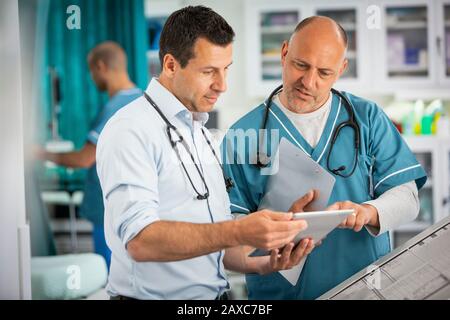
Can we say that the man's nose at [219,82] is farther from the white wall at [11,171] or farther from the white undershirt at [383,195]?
the white wall at [11,171]

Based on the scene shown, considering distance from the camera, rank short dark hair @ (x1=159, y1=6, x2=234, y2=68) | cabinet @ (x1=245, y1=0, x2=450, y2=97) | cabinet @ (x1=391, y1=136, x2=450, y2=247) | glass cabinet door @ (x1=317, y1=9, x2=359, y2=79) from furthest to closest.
Result: cabinet @ (x1=391, y1=136, x2=450, y2=247)
cabinet @ (x1=245, y1=0, x2=450, y2=97)
glass cabinet door @ (x1=317, y1=9, x2=359, y2=79)
short dark hair @ (x1=159, y1=6, x2=234, y2=68)

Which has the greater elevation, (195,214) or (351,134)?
(351,134)

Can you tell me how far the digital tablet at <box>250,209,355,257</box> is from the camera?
39.6 inches

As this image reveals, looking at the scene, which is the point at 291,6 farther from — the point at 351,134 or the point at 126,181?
the point at 126,181

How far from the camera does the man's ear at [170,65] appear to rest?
44.9 inches

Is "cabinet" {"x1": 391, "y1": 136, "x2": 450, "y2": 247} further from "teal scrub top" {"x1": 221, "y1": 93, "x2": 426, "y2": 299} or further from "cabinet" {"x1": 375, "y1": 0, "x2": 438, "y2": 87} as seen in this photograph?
"teal scrub top" {"x1": 221, "y1": 93, "x2": 426, "y2": 299}

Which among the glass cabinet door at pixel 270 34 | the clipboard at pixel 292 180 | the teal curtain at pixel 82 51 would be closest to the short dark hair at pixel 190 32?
the clipboard at pixel 292 180

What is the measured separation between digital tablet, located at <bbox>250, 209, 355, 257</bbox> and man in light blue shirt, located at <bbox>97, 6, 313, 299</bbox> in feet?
0.06

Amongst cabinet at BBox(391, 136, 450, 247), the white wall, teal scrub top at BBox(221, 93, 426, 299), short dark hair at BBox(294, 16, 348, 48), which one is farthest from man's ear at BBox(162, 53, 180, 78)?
cabinet at BBox(391, 136, 450, 247)

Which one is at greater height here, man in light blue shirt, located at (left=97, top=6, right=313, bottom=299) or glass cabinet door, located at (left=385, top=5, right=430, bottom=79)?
glass cabinet door, located at (left=385, top=5, right=430, bottom=79)

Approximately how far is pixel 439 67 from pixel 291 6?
1.94 feet
